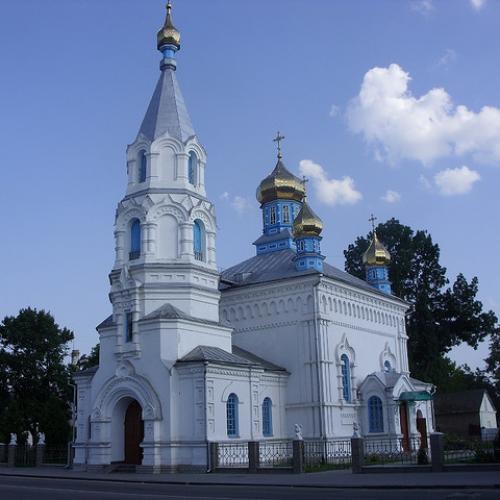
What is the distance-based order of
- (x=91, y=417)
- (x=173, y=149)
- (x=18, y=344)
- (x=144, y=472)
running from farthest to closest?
(x=18, y=344)
(x=173, y=149)
(x=91, y=417)
(x=144, y=472)

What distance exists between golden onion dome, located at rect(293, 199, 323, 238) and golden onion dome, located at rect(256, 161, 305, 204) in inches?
252

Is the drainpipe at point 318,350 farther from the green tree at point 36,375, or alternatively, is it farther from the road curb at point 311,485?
the green tree at point 36,375

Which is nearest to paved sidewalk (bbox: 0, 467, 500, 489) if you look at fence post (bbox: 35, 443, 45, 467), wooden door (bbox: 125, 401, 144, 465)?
wooden door (bbox: 125, 401, 144, 465)

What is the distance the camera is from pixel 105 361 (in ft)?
83.6

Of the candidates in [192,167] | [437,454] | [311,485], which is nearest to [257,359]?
[192,167]

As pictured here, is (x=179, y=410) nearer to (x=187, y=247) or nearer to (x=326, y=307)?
(x=187, y=247)

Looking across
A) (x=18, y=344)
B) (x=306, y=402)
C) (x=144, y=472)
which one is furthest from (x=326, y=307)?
(x=18, y=344)

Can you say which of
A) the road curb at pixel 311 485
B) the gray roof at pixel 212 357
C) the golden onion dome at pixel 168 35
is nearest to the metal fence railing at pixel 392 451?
the gray roof at pixel 212 357

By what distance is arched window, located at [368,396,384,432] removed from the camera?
2944 centimetres

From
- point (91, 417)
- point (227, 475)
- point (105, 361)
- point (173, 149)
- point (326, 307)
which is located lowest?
point (227, 475)

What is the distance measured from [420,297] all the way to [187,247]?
23648 millimetres

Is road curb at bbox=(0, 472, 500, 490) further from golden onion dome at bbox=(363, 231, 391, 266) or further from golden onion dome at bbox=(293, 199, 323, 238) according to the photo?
golden onion dome at bbox=(363, 231, 391, 266)

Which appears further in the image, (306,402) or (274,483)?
(306,402)

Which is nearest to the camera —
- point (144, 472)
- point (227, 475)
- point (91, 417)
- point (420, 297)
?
point (227, 475)
